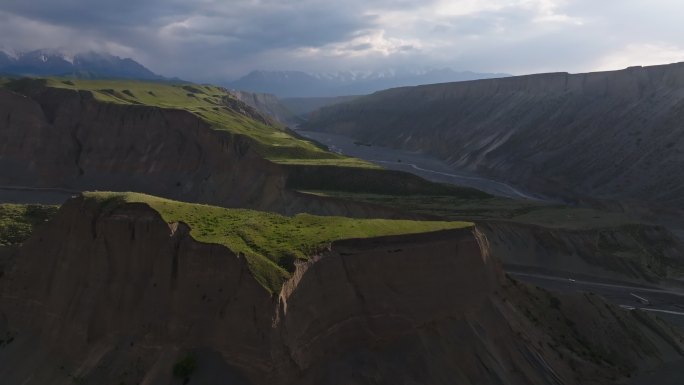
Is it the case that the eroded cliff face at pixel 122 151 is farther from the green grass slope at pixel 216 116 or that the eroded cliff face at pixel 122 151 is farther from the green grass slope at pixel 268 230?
the green grass slope at pixel 268 230

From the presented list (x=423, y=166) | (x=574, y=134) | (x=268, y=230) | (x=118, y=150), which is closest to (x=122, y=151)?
(x=118, y=150)

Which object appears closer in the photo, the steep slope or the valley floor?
the steep slope

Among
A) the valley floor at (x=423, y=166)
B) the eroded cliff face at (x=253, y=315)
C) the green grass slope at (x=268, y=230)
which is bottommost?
the valley floor at (x=423, y=166)

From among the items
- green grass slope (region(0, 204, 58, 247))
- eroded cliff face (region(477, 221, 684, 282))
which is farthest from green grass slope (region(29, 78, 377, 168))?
green grass slope (region(0, 204, 58, 247))

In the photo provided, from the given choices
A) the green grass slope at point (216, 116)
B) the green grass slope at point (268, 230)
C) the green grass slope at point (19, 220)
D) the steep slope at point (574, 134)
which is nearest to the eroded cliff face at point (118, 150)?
the green grass slope at point (216, 116)

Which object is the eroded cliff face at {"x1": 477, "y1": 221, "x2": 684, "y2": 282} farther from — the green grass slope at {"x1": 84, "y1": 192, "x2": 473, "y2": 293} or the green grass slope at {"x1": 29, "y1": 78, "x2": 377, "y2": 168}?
the green grass slope at {"x1": 29, "y1": 78, "x2": 377, "y2": 168}

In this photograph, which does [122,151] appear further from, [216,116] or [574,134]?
[574,134]
